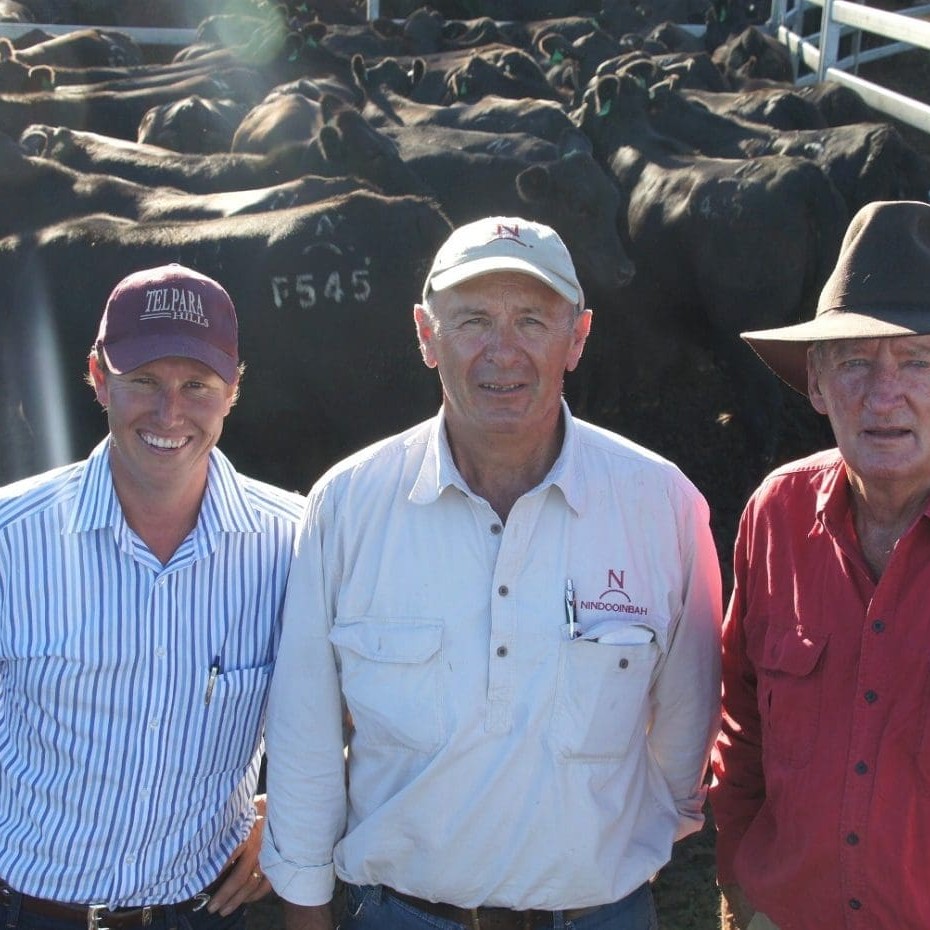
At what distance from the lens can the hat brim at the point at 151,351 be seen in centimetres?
264

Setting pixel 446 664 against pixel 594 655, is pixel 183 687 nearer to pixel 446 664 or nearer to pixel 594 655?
pixel 446 664

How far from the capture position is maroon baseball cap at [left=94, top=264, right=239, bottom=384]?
8.70 ft

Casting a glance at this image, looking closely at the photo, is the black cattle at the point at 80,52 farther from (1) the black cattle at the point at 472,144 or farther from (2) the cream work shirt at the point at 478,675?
(2) the cream work shirt at the point at 478,675

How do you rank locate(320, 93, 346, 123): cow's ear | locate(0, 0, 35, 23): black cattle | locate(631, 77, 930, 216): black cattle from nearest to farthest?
locate(631, 77, 930, 216): black cattle, locate(320, 93, 346, 123): cow's ear, locate(0, 0, 35, 23): black cattle

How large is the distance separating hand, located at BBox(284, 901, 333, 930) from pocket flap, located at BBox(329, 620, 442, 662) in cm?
59

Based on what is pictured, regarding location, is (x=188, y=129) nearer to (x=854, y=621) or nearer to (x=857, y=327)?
(x=857, y=327)

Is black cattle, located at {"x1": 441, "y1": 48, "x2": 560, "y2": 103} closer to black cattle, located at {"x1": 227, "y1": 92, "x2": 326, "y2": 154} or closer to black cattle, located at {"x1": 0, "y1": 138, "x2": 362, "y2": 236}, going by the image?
black cattle, located at {"x1": 227, "y1": 92, "x2": 326, "y2": 154}

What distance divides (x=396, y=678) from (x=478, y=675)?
Result: 18 centimetres

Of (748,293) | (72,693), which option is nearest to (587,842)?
(72,693)

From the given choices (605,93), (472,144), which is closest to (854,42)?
(605,93)

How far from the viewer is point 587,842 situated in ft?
8.13

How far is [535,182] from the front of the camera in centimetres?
917

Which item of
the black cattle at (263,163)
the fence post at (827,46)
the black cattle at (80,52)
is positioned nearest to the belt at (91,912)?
the black cattle at (263,163)

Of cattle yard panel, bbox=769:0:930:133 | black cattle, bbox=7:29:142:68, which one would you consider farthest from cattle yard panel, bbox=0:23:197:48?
cattle yard panel, bbox=769:0:930:133
